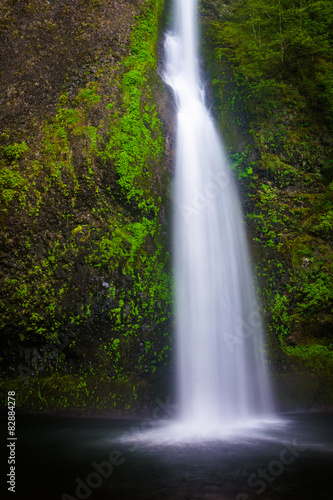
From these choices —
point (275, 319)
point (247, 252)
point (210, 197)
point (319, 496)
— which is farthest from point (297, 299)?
point (319, 496)

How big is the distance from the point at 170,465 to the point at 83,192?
520 cm

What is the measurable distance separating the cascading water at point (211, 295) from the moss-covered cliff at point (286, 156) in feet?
1.42

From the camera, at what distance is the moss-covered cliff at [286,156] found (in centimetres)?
776

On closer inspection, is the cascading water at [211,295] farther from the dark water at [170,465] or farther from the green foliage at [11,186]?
the green foliage at [11,186]

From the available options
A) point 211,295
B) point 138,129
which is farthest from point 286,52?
point 211,295

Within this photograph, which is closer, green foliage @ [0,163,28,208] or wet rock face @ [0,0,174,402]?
wet rock face @ [0,0,174,402]

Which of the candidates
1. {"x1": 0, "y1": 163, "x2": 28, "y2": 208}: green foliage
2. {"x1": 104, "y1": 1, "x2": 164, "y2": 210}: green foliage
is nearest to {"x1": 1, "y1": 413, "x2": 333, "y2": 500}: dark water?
{"x1": 0, "y1": 163, "x2": 28, "y2": 208}: green foliage

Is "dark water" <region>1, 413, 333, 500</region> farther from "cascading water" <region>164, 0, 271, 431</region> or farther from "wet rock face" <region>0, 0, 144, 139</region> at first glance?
"wet rock face" <region>0, 0, 144, 139</region>

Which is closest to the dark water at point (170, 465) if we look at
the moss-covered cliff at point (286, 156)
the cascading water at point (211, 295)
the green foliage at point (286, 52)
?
the cascading water at point (211, 295)

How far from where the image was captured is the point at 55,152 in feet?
24.4

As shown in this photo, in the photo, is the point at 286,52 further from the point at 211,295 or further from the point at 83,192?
the point at 211,295

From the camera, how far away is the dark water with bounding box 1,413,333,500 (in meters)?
2.99

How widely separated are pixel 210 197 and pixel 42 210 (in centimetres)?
393

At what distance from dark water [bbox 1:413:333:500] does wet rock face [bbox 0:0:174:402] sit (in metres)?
1.60
